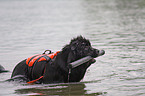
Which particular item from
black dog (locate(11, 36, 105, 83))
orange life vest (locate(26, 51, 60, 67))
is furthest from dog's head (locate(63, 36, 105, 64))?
orange life vest (locate(26, 51, 60, 67))

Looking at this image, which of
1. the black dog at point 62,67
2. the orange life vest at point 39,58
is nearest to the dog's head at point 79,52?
the black dog at point 62,67

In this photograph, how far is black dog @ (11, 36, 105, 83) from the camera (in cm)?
686

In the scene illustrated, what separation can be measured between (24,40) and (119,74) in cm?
800

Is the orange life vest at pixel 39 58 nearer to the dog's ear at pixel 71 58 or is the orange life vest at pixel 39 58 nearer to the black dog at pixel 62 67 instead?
the black dog at pixel 62 67

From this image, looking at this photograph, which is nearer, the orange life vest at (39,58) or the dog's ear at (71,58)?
the dog's ear at (71,58)

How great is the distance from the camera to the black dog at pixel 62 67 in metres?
6.86

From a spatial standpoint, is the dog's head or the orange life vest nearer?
the dog's head

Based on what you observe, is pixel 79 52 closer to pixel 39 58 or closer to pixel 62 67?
pixel 62 67

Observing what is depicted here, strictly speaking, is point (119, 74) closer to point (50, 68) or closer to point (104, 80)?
point (104, 80)

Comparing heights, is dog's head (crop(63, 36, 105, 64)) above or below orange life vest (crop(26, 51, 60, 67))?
above

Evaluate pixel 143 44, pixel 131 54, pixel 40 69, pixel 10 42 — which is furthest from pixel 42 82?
pixel 10 42

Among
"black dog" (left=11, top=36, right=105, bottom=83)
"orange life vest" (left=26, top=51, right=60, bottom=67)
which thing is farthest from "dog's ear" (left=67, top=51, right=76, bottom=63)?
"orange life vest" (left=26, top=51, right=60, bottom=67)

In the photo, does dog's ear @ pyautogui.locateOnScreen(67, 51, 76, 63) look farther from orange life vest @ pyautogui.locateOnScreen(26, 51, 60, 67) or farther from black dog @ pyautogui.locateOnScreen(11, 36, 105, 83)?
orange life vest @ pyautogui.locateOnScreen(26, 51, 60, 67)

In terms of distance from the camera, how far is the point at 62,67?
22.7 ft
